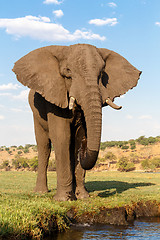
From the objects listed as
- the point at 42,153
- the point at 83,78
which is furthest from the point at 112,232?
the point at 42,153

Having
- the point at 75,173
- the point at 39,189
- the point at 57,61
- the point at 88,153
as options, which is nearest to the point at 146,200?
the point at 75,173

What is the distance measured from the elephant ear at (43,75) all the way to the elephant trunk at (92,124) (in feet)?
4.35

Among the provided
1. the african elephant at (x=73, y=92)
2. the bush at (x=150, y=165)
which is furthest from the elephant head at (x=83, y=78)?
the bush at (x=150, y=165)

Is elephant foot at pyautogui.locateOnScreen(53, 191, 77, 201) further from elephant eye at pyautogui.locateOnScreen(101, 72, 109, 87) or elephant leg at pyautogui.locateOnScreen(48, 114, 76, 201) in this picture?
elephant eye at pyautogui.locateOnScreen(101, 72, 109, 87)

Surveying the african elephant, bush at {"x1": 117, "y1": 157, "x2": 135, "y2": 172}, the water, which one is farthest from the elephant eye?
bush at {"x1": 117, "y1": 157, "x2": 135, "y2": 172}

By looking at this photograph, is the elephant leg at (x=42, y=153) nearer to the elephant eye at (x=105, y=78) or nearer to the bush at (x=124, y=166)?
the elephant eye at (x=105, y=78)

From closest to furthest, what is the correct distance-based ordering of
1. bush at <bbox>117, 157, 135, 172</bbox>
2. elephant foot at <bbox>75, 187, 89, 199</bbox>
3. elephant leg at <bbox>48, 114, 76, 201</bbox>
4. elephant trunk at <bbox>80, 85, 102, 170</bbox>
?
elephant trunk at <bbox>80, 85, 102, 170</bbox>, elephant leg at <bbox>48, 114, 76, 201</bbox>, elephant foot at <bbox>75, 187, 89, 199</bbox>, bush at <bbox>117, 157, 135, 172</bbox>

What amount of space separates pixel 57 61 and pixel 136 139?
242ft

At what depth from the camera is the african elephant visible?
26.0ft

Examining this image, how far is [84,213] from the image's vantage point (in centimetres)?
827

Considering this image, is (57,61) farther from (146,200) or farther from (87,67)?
(146,200)

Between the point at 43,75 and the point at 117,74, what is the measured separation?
8.31ft

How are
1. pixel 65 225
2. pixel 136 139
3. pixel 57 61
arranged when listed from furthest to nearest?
pixel 136 139, pixel 57 61, pixel 65 225

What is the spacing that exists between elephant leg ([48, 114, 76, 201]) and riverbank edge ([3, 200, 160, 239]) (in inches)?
43.7
